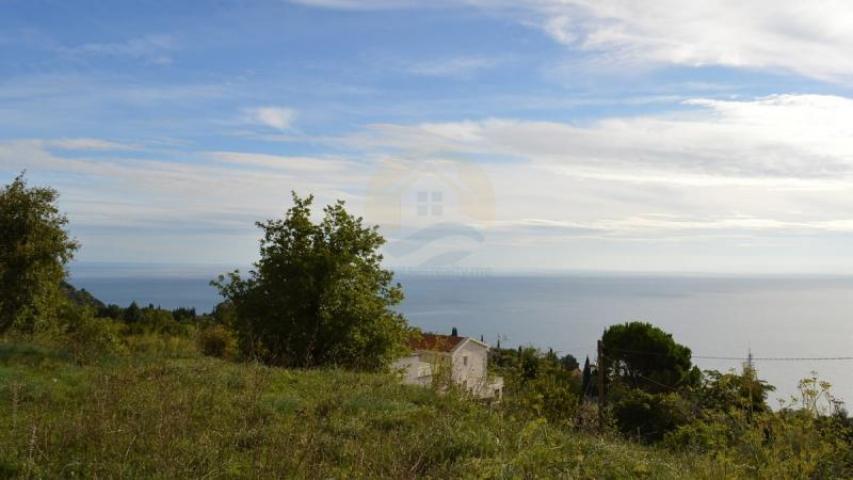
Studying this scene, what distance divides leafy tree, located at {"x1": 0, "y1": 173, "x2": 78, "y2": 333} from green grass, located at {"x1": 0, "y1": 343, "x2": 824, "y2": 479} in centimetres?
1541

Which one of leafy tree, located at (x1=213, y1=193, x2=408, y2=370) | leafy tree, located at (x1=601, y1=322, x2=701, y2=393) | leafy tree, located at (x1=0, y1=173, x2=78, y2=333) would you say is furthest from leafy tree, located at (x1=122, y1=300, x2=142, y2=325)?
leafy tree, located at (x1=601, y1=322, x2=701, y2=393)

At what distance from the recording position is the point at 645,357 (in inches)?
1221

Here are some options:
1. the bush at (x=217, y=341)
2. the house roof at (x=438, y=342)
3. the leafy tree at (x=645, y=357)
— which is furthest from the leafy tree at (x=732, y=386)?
the house roof at (x=438, y=342)

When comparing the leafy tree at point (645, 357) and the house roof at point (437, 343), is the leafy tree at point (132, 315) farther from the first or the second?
the leafy tree at point (645, 357)

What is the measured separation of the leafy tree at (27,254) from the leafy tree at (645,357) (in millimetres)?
24857

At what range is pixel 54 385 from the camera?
8.53m

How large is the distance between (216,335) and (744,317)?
18458cm

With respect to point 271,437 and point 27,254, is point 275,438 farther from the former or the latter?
point 27,254

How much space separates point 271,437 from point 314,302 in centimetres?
1194

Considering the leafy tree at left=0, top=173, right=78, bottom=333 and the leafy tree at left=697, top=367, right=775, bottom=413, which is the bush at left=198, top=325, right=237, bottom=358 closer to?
the leafy tree at left=0, top=173, right=78, bottom=333

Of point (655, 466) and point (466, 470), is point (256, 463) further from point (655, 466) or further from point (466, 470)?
point (655, 466)

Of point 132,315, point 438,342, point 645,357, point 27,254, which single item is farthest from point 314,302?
point 132,315

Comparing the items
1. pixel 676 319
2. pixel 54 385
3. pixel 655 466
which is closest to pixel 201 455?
pixel 655 466

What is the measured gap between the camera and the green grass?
4.86 metres
